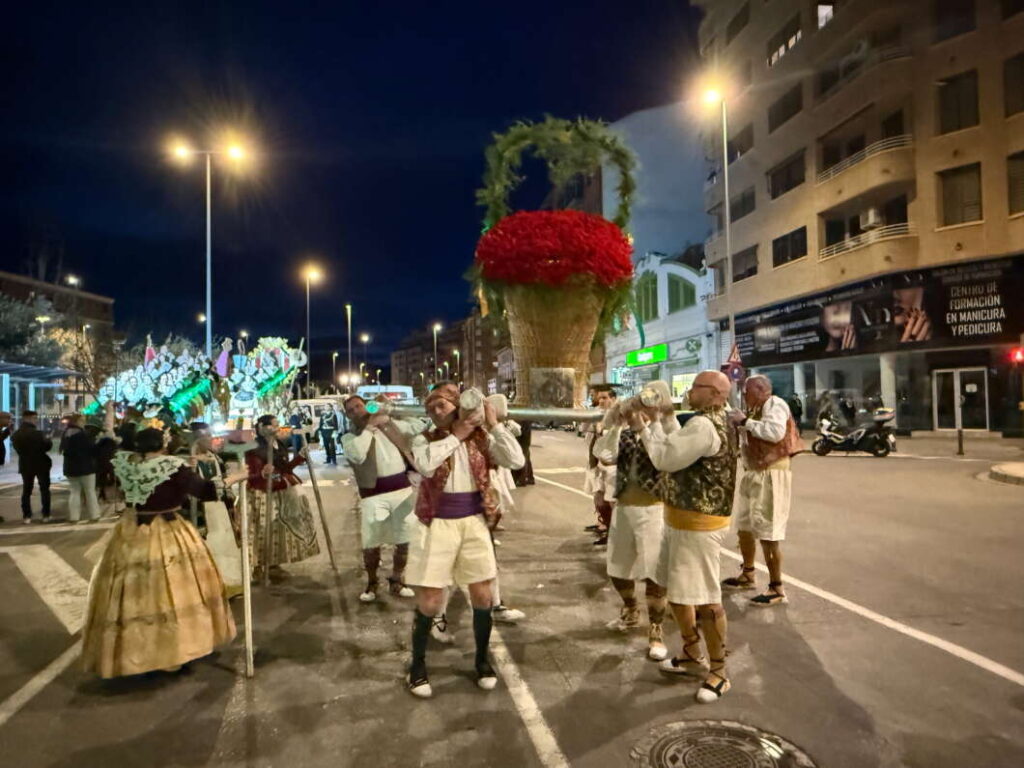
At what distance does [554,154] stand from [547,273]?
4.46 feet

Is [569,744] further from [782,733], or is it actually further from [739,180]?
[739,180]

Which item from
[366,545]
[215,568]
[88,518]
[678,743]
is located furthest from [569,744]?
[88,518]

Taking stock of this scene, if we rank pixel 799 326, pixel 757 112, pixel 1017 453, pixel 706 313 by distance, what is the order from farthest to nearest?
1. pixel 706 313
2. pixel 757 112
3. pixel 799 326
4. pixel 1017 453

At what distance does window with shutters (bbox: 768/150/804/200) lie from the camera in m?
28.9

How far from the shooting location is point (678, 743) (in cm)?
354

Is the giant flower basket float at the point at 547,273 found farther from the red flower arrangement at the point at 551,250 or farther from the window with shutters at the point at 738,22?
the window with shutters at the point at 738,22

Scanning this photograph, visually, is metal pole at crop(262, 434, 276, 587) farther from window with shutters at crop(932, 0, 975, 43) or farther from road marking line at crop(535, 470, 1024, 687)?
window with shutters at crop(932, 0, 975, 43)

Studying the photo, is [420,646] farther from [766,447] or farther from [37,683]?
[766,447]

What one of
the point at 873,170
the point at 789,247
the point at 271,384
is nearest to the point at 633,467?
the point at 271,384

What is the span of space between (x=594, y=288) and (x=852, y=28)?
26.0 metres

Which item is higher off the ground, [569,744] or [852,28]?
[852,28]

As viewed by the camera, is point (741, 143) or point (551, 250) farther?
point (741, 143)

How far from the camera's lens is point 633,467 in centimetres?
504

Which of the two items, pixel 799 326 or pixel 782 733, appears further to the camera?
pixel 799 326
